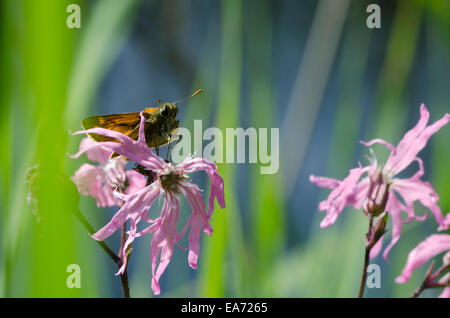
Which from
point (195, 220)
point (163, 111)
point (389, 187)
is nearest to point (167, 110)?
point (163, 111)

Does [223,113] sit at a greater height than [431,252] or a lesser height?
greater

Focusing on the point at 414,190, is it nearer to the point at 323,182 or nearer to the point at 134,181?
the point at 323,182

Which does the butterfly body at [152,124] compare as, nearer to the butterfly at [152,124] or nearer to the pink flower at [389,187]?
the butterfly at [152,124]

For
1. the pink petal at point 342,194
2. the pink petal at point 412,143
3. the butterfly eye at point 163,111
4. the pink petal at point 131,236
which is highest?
the butterfly eye at point 163,111

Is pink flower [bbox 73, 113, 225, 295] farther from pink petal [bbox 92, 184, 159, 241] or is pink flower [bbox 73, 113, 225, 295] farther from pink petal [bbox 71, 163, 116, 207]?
pink petal [bbox 71, 163, 116, 207]

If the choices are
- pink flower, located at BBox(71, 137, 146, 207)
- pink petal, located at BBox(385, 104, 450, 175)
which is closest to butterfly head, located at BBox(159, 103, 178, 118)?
pink flower, located at BBox(71, 137, 146, 207)

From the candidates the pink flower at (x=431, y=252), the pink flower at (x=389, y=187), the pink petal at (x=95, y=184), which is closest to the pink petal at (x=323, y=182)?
the pink flower at (x=389, y=187)
